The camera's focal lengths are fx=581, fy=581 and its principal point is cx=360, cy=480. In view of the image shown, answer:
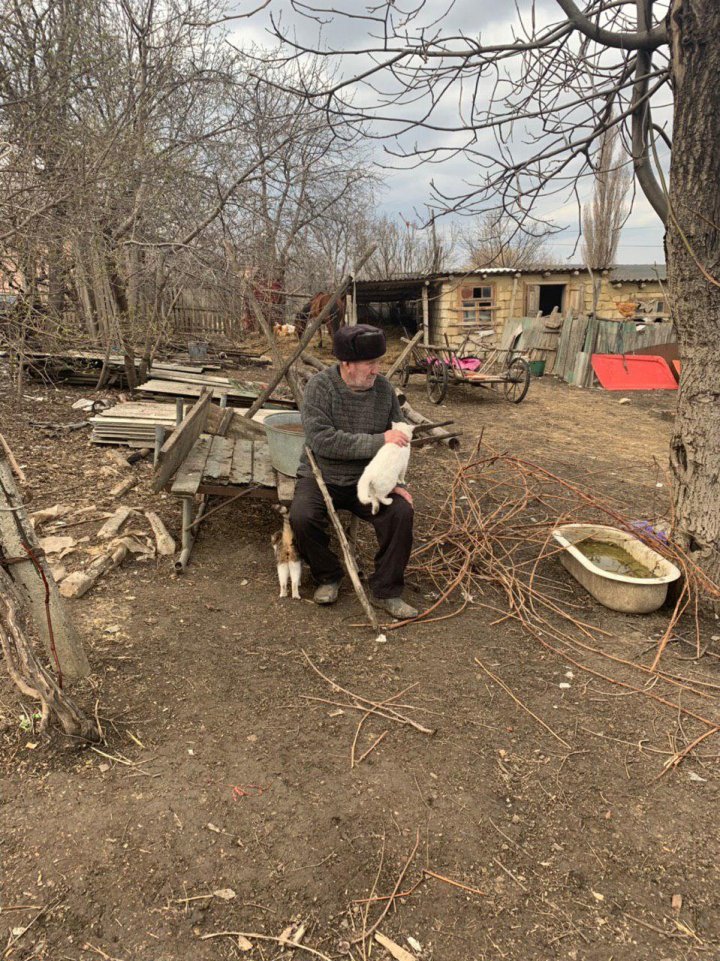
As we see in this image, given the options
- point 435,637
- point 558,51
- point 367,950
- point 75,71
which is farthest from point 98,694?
point 75,71

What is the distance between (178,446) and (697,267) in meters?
3.07

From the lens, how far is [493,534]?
423 cm

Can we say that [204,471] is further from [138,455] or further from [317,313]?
[317,313]

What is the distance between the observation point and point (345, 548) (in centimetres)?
324

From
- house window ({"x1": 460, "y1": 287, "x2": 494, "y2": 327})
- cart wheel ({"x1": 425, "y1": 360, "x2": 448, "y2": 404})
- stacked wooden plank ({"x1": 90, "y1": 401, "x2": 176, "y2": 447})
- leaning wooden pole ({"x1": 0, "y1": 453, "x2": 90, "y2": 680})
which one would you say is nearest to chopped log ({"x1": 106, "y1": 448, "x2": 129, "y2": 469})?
stacked wooden plank ({"x1": 90, "y1": 401, "x2": 176, "y2": 447})

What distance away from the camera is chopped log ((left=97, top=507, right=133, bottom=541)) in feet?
13.0

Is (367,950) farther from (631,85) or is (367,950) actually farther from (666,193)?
(631,85)

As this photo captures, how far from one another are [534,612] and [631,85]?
2996mm

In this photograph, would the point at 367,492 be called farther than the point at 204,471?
No

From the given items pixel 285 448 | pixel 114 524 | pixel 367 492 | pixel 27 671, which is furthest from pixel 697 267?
pixel 114 524

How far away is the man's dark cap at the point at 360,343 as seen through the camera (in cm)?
320

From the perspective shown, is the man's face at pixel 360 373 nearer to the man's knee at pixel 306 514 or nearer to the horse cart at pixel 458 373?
the man's knee at pixel 306 514

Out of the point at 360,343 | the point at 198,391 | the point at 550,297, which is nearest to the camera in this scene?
the point at 360,343

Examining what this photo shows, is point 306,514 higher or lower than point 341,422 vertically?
lower
